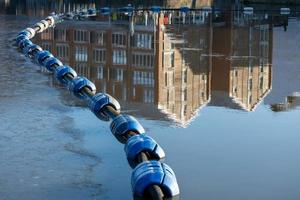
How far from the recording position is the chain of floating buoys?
340 inches

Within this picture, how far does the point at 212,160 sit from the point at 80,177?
2332mm

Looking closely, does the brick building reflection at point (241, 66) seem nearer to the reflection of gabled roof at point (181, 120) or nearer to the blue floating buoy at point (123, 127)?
the reflection of gabled roof at point (181, 120)

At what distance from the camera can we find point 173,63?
2286 centimetres

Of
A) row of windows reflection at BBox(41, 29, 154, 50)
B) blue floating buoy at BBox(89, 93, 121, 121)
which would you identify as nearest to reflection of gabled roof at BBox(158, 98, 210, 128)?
blue floating buoy at BBox(89, 93, 121, 121)

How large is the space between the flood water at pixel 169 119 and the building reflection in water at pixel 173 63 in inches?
2.5

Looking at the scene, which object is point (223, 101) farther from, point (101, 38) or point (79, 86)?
point (101, 38)

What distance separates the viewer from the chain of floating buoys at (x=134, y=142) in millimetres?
8633

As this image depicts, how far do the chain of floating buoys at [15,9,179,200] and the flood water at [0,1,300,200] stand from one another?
0.23 meters

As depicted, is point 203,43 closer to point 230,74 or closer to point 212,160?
point 230,74

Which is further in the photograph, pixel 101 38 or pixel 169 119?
pixel 101 38

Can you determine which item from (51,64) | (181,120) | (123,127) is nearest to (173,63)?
(51,64)

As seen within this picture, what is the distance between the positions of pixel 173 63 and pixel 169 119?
8246mm

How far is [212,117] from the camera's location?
15.1 m

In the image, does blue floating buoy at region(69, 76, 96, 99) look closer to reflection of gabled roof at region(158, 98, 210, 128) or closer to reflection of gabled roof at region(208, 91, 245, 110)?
reflection of gabled roof at region(158, 98, 210, 128)
